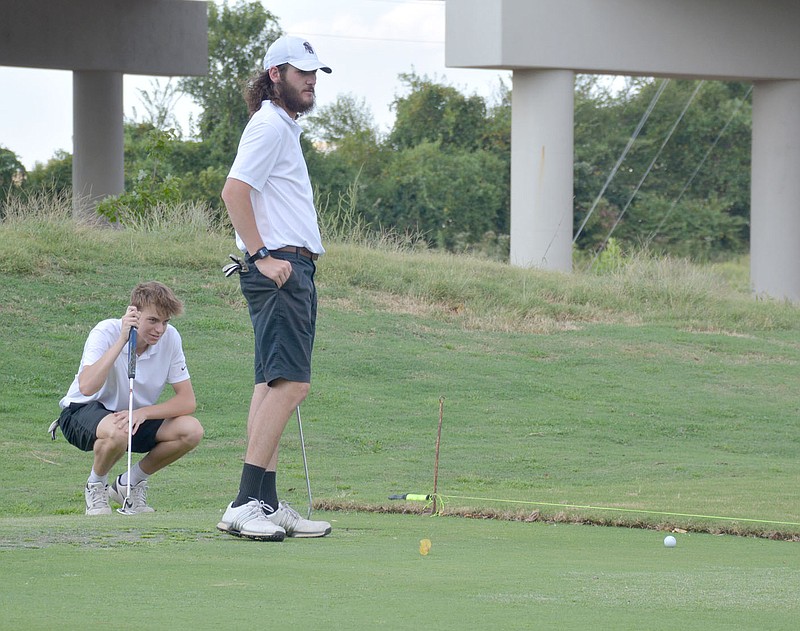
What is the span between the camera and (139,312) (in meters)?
6.99

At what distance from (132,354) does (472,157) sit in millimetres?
35807

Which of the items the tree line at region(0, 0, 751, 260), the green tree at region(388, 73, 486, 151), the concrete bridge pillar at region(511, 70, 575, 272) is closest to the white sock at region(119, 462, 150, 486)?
the concrete bridge pillar at region(511, 70, 575, 272)

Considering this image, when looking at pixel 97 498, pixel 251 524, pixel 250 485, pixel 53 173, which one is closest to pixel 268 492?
pixel 250 485

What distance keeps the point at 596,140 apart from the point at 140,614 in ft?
151

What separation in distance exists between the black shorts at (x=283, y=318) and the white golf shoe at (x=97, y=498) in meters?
1.93

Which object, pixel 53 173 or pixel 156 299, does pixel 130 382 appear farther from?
pixel 53 173

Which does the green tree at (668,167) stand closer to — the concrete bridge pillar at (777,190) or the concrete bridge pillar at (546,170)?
the concrete bridge pillar at (777,190)

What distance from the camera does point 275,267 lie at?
5.37 meters

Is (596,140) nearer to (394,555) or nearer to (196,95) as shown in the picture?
(196,95)

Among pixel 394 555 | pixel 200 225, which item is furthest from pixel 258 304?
pixel 200 225

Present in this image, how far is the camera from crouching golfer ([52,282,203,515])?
6.99 meters

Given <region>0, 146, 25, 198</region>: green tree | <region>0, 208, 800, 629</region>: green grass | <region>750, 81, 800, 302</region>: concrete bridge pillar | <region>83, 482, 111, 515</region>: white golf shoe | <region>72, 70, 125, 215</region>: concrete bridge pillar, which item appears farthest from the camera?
<region>0, 146, 25, 198</region>: green tree

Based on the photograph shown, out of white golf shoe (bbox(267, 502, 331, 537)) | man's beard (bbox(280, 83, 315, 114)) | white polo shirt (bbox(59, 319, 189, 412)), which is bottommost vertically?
white golf shoe (bbox(267, 502, 331, 537))

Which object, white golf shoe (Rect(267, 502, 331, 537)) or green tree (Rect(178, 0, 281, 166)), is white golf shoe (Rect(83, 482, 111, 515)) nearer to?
white golf shoe (Rect(267, 502, 331, 537))
